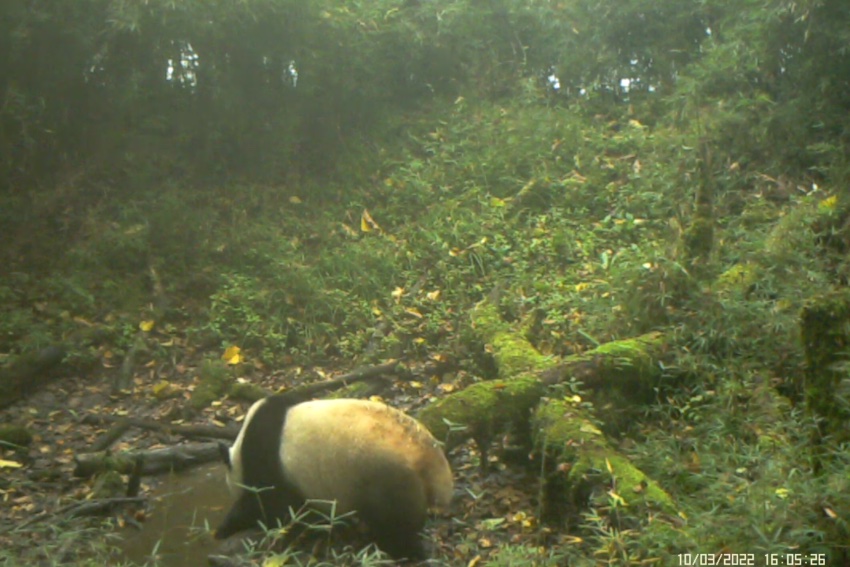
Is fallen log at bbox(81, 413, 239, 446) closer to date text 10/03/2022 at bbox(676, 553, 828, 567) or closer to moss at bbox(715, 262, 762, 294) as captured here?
date text 10/03/2022 at bbox(676, 553, 828, 567)

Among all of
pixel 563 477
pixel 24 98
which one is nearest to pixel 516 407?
pixel 563 477

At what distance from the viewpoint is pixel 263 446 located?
5.96 metres

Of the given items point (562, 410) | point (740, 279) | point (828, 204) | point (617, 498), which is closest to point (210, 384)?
point (562, 410)

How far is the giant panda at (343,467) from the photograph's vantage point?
546 centimetres

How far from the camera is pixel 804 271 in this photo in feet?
23.6

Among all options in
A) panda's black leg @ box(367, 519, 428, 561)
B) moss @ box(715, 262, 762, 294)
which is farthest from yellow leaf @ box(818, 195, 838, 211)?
panda's black leg @ box(367, 519, 428, 561)

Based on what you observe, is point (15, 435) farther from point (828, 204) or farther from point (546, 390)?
point (828, 204)

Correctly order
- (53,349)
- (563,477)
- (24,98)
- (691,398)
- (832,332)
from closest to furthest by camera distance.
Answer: (832,332) → (563,477) → (691,398) → (53,349) → (24,98)

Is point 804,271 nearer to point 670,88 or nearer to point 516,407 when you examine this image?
point 516,407

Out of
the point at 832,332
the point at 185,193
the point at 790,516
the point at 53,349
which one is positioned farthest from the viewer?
the point at 185,193

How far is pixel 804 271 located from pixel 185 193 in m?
6.80

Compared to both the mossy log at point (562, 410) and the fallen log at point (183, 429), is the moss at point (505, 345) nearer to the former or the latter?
the mossy log at point (562, 410)

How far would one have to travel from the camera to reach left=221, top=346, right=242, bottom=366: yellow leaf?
8.61 metres

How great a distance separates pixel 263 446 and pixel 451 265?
4331mm
